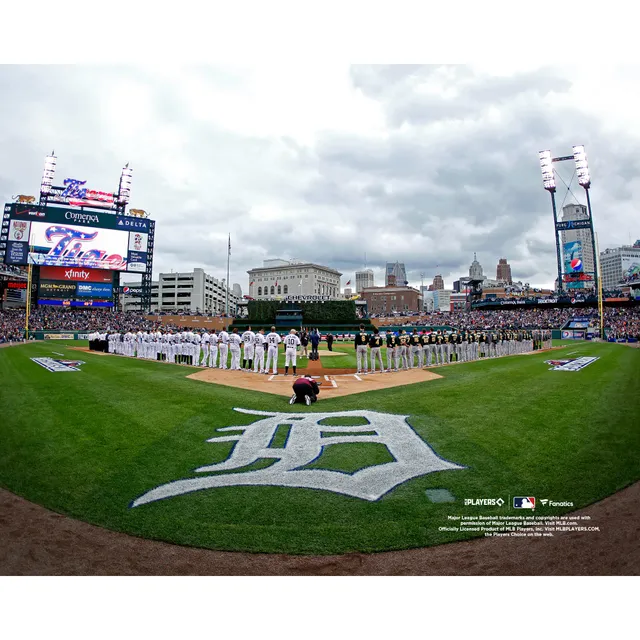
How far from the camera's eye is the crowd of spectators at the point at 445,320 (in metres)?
43.2

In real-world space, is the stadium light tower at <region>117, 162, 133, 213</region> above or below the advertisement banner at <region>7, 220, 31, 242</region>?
above

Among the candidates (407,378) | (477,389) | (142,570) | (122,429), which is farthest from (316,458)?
(407,378)

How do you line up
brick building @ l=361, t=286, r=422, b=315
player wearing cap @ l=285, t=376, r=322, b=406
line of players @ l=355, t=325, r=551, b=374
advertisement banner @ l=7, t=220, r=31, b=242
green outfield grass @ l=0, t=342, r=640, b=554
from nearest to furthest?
green outfield grass @ l=0, t=342, r=640, b=554 → player wearing cap @ l=285, t=376, r=322, b=406 → line of players @ l=355, t=325, r=551, b=374 → advertisement banner @ l=7, t=220, r=31, b=242 → brick building @ l=361, t=286, r=422, b=315

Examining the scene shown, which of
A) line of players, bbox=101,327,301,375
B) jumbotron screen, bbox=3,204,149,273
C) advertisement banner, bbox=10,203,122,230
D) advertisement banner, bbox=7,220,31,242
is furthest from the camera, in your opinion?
advertisement banner, bbox=10,203,122,230

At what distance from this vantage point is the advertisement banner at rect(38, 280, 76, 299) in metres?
53.2

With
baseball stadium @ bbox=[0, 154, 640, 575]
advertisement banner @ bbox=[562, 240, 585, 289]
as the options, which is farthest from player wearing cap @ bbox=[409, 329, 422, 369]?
advertisement banner @ bbox=[562, 240, 585, 289]

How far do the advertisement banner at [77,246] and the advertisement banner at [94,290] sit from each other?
9.20ft

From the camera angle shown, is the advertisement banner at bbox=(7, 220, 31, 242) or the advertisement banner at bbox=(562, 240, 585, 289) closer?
the advertisement banner at bbox=(7, 220, 31, 242)

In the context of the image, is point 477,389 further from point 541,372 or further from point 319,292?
point 319,292

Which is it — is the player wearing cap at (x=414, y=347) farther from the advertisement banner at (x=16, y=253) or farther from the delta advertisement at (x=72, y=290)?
the advertisement banner at (x=16, y=253)

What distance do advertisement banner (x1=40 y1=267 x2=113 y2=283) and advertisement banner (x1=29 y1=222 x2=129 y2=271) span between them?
1.44 m

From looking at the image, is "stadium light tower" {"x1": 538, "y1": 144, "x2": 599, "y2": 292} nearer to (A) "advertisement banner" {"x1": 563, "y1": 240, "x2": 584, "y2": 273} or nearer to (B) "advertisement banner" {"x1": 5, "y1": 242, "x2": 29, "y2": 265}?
(A) "advertisement banner" {"x1": 563, "y1": 240, "x2": 584, "y2": 273}

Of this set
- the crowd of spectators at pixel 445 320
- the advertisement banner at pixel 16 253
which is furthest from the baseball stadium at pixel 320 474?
the advertisement banner at pixel 16 253

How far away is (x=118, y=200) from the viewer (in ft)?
191
